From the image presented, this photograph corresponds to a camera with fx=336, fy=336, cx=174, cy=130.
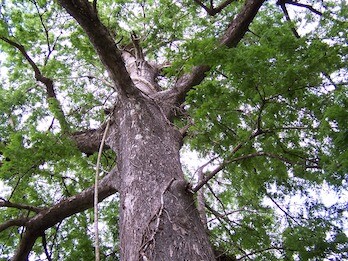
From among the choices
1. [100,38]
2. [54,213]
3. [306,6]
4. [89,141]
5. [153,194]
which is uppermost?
[306,6]

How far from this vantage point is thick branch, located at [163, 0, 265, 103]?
145 inches

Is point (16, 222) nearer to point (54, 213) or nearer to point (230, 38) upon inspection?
point (54, 213)

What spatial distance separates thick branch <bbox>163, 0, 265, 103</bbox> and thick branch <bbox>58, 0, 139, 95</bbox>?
813 mm

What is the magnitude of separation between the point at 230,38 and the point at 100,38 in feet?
5.34

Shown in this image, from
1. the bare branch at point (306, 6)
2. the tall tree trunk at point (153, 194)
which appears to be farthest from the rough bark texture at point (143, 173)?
the bare branch at point (306, 6)

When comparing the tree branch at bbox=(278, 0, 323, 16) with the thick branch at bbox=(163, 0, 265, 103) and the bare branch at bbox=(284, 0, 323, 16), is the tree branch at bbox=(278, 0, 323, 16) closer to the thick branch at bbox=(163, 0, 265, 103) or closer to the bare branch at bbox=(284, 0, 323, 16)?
the bare branch at bbox=(284, 0, 323, 16)

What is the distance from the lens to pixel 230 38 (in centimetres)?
376

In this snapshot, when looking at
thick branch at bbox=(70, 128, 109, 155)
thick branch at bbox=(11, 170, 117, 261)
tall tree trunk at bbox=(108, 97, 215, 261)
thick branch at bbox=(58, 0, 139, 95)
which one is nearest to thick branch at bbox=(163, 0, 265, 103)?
tall tree trunk at bbox=(108, 97, 215, 261)

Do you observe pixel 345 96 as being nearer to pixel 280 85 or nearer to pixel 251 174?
pixel 280 85

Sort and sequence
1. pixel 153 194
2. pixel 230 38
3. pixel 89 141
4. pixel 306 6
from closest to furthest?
1. pixel 153 194
2. pixel 230 38
3. pixel 89 141
4. pixel 306 6

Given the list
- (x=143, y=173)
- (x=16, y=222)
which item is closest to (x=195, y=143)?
(x=143, y=173)

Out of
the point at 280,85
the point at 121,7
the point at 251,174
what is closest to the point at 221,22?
the point at 121,7

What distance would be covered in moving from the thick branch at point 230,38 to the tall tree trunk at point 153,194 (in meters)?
0.63

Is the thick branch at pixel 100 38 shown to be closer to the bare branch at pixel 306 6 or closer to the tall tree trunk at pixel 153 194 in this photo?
the tall tree trunk at pixel 153 194
